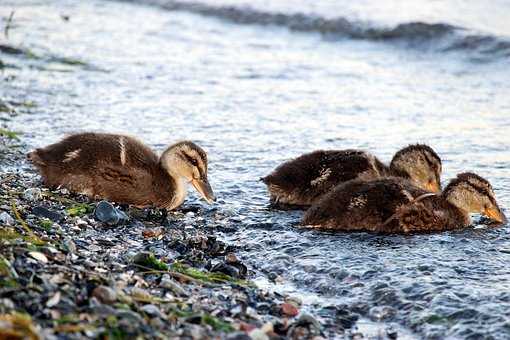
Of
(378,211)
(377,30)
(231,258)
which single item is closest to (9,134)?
(231,258)

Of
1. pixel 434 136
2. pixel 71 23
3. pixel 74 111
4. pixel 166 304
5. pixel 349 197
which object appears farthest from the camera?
pixel 71 23

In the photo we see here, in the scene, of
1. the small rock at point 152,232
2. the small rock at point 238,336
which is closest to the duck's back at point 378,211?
the small rock at point 152,232

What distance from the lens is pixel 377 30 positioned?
15523mm

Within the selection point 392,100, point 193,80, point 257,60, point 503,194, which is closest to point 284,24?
point 257,60

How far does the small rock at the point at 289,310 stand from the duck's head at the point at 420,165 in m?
2.60

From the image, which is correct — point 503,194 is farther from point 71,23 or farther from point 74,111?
point 71,23

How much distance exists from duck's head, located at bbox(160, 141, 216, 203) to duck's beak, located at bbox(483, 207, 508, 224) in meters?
2.05

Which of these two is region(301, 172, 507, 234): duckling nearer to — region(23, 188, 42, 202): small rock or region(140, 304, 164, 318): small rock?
region(23, 188, 42, 202): small rock

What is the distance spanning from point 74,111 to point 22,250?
213 inches

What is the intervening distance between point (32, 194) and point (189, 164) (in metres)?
1.22

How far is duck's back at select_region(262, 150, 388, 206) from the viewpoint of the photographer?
7.14m

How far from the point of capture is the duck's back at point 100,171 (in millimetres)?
7051

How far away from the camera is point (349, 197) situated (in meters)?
6.40

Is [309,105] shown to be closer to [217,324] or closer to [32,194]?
[32,194]
